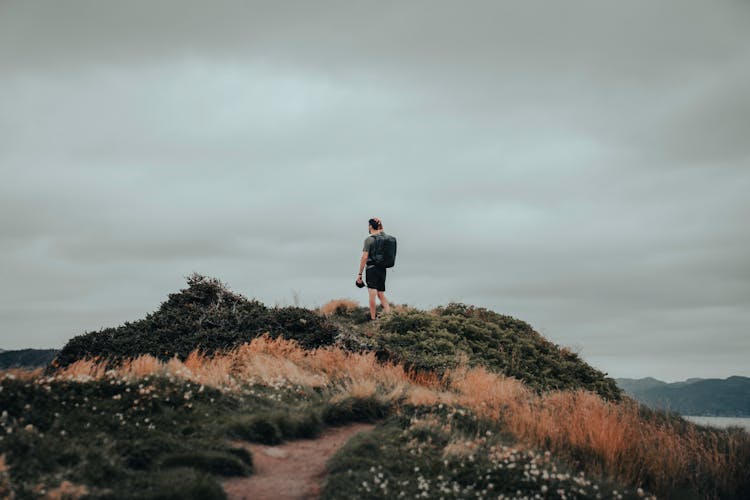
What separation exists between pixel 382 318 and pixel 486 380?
7.55m

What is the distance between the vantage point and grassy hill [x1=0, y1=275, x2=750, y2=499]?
268 inches

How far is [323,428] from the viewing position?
988 centimetres

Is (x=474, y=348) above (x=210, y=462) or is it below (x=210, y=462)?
above

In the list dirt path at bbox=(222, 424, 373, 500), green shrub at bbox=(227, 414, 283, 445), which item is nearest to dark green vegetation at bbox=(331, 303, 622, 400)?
dirt path at bbox=(222, 424, 373, 500)

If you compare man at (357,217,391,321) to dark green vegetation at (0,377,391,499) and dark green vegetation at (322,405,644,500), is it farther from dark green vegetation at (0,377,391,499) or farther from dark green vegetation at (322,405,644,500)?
dark green vegetation at (322,405,644,500)

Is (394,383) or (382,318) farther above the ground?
(382,318)

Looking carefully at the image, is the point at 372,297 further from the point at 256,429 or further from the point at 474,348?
the point at 256,429

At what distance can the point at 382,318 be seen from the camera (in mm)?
20938

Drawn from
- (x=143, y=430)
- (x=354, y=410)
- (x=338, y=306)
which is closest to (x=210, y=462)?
(x=143, y=430)

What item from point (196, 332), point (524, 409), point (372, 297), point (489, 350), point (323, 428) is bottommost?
point (323, 428)

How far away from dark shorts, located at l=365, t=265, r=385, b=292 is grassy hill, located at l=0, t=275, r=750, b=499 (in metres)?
5.37

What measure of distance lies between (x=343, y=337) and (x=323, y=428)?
6177mm

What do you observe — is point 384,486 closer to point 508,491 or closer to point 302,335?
point 508,491

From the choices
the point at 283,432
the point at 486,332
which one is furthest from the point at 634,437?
the point at 486,332
